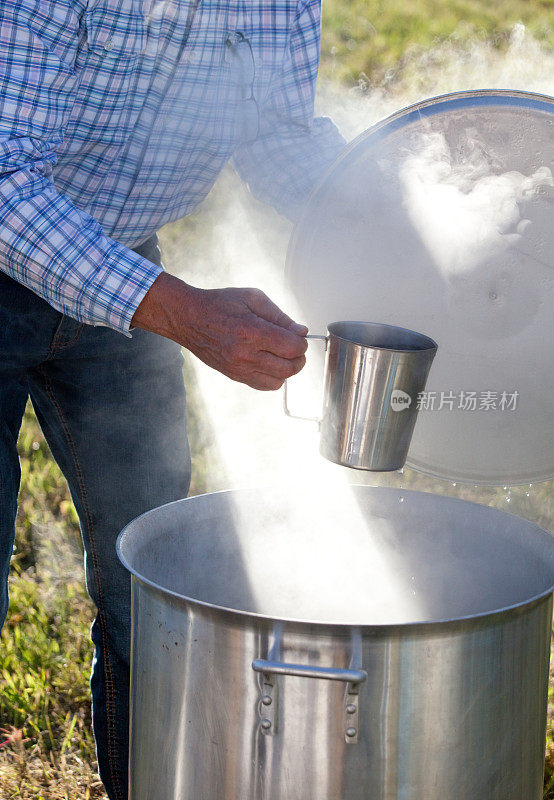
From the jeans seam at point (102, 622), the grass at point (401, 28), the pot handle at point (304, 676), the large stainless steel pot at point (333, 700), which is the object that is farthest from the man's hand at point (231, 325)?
the grass at point (401, 28)

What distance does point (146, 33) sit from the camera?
1.31m

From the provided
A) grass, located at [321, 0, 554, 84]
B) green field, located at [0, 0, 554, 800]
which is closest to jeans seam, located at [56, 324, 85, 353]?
green field, located at [0, 0, 554, 800]

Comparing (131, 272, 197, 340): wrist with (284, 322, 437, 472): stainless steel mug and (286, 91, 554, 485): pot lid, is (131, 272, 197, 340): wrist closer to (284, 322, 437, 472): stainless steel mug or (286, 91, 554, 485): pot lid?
(284, 322, 437, 472): stainless steel mug

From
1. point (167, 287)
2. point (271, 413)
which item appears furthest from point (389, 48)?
point (167, 287)

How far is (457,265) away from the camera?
1.60 m

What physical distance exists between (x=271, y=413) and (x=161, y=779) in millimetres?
1744

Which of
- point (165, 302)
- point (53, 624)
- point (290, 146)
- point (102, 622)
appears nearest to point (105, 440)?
point (102, 622)

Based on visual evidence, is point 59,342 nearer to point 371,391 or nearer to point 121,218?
point 121,218

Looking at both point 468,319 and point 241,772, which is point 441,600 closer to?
point 468,319

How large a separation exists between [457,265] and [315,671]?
85cm

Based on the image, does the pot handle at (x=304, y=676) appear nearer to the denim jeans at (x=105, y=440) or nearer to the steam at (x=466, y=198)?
the denim jeans at (x=105, y=440)

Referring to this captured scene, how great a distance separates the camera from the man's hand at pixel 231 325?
1.22 meters

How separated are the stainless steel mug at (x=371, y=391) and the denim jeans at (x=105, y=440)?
0.40 metres

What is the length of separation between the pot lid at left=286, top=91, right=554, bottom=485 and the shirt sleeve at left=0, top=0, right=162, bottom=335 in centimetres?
48
